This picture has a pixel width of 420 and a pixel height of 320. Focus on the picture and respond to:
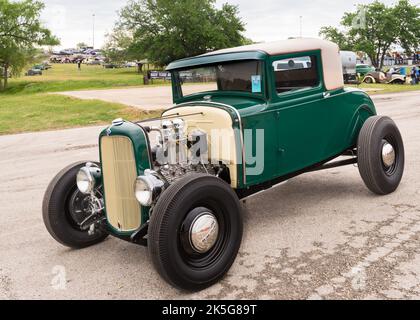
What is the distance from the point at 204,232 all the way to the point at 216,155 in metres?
0.94

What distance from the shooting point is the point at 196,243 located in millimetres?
2973

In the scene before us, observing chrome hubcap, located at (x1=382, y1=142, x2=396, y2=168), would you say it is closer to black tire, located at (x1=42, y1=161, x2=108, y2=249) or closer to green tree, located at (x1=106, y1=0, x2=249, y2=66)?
black tire, located at (x1=42, y1=161, x2=108, y2=249)

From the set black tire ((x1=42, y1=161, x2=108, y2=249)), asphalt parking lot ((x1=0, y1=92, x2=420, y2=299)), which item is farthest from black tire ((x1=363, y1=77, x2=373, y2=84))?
black tire ((x1=42, y1=161, x2=108, y2=249))

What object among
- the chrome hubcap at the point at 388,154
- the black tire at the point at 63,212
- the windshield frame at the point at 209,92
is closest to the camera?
the black tire at the point at 63,212

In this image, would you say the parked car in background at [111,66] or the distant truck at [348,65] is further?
the parked car in background at [111,66]

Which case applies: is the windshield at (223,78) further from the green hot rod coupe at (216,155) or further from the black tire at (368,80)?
the black tire at (368,80)

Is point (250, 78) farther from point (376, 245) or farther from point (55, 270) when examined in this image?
point (55, 270)

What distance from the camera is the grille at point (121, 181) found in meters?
3.25

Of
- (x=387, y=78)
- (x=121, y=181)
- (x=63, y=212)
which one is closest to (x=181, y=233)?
(x=121, y=181)

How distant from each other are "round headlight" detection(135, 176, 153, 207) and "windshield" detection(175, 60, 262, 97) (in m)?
1.51

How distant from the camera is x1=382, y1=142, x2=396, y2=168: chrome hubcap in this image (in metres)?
4.81

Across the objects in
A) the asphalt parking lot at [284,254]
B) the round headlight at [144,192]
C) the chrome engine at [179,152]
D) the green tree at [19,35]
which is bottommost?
the asphalt parking lot at [284,254]

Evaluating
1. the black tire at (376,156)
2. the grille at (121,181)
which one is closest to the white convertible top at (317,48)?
the black tire at (376,156)

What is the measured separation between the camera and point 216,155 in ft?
12.3
